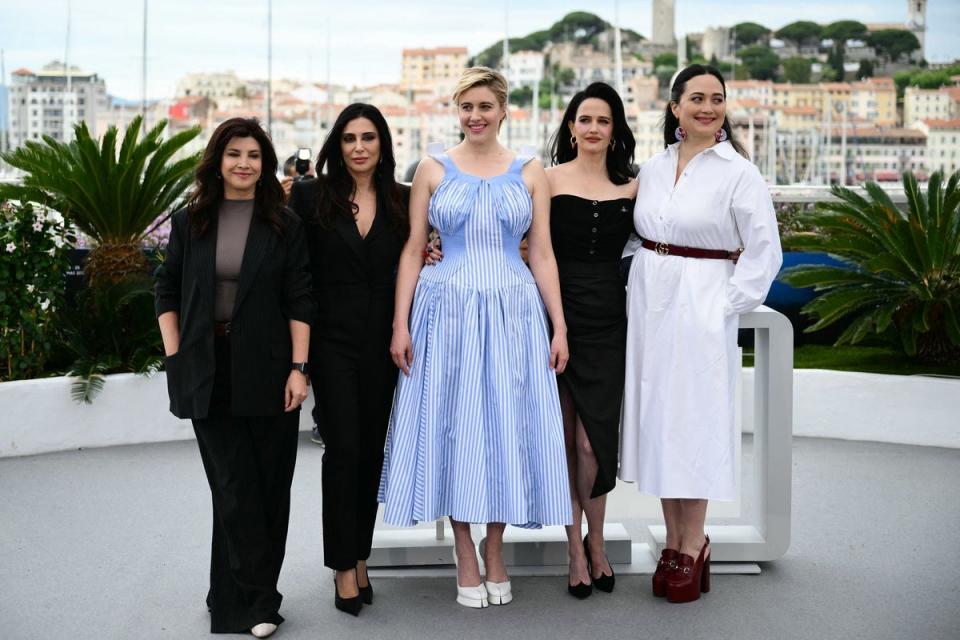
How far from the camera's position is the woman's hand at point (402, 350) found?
152 inches

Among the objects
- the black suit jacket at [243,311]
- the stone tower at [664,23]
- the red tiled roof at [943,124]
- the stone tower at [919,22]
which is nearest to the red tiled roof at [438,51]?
the stone tower at [664,23]

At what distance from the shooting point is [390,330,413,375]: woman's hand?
386cm

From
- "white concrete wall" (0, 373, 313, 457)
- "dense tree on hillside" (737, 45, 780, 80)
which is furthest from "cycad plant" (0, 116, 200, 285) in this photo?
"dense tree on hillside" (737, 45, 780, 80)

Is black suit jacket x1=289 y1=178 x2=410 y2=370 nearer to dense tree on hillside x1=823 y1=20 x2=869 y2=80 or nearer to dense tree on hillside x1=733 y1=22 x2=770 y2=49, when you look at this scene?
dense tree on hillside x1=823 y1=20 x2=869 y2=80

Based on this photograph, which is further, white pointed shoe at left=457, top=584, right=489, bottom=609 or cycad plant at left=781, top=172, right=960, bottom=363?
cycad plant at left=781, top=172, right=960, bottom=363

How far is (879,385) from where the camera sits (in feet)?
21.8

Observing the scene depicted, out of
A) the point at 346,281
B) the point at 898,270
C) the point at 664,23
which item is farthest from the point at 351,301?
the point at 664,23

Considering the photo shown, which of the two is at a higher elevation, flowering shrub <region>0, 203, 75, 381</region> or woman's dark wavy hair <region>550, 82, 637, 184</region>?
woman's dark wavy hair <region>550, 82, 637, 184</region>

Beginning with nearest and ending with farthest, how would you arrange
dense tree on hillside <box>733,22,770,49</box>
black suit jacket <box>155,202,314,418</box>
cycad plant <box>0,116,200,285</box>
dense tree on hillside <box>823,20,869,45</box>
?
black suit jacket <box>155,202,314,418</box> → cycad plant <box>0,116,200,285</box> → dense tree on hillside <box>823,20,869,45</box> → dense tree on hillside <box>733,22,770,49</box>

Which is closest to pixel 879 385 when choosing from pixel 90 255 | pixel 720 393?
pixel 720 393

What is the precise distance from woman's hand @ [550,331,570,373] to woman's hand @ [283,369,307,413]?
845 millimetres

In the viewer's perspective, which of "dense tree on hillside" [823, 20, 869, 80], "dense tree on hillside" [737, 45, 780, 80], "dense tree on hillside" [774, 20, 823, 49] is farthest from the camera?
"dense tree on hillside" [774, 20, 823, 49]

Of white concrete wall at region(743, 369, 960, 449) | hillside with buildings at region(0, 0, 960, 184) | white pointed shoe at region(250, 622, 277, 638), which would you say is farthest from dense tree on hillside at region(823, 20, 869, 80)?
white pointed shoe at region(250, 622, 277, 638)

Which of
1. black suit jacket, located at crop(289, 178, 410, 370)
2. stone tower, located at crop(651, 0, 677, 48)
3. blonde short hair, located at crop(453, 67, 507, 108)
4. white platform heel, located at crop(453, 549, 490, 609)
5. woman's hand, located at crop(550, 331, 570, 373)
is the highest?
stone tower, located at crop(651, 0, 677, 48)
